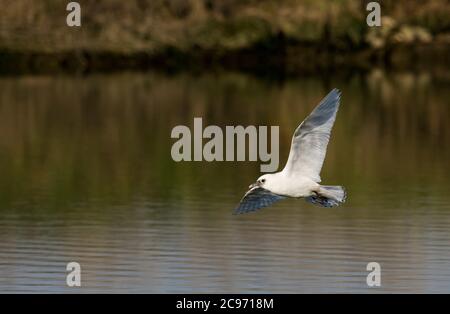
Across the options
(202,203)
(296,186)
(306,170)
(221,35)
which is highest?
(221,35)

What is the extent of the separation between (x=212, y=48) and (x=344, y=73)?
4.57 m

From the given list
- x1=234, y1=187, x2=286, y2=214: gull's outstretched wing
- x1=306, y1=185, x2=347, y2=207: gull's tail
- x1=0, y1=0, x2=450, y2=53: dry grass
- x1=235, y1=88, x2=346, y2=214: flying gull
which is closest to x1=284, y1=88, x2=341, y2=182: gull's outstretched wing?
x1=235, y1=88, x2=346, y2=214: flying gull

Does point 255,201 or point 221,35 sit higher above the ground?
point 221,35

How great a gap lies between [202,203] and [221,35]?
26.1 m

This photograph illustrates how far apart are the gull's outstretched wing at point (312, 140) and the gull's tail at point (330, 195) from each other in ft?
0.47

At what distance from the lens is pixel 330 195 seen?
12945 mm

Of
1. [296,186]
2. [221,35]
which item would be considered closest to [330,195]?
[296,186]

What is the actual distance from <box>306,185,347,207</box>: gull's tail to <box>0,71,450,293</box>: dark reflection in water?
1.54 meters

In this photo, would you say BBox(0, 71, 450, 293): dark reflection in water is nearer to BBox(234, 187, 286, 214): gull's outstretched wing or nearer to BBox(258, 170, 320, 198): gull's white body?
BBox(234, 187, 286, 214): gull's outstretched wing

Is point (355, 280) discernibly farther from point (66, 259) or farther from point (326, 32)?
point (326, 32)

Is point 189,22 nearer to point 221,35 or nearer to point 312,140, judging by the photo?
point 221,35

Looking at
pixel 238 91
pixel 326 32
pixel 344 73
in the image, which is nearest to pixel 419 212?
pixel 238 91

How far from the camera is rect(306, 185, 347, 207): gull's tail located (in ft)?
42.2

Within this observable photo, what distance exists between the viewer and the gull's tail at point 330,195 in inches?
506
